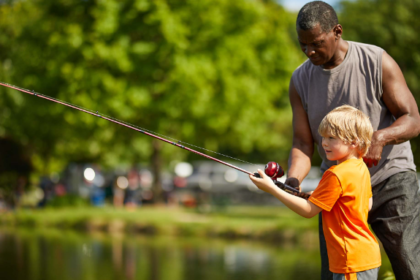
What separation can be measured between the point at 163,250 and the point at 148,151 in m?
22.3

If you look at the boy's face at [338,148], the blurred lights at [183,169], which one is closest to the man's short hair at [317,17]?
the boy's face at [338,148]

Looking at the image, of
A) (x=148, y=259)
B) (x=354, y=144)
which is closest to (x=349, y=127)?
Answer: (x=354, y=144)

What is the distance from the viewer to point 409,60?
44.4 ft

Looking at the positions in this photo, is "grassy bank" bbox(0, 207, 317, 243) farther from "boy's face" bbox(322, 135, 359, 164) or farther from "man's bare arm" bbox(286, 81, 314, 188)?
"boy's face" bbox(322, 135, 359, 164)

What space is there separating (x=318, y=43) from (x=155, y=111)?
1682 centimetres

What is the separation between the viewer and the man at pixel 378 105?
370cm

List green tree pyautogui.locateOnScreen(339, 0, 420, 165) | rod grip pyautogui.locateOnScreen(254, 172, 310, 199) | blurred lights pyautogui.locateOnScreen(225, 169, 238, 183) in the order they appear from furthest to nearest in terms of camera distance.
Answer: blurred lights pyautogui.locateOnScreen(225, 169, 238, 183)
green tree pyautogui.locateOnScreen(339, 0, 420, 165)
rod grip pyautogui.locateOnScreen(254, 172, 310, 199)

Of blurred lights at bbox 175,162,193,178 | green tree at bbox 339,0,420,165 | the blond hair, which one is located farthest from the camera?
blurred lights at bbox 175,162,193,178

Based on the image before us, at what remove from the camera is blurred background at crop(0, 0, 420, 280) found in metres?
11.8

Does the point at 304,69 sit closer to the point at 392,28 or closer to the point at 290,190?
the point at 290,190

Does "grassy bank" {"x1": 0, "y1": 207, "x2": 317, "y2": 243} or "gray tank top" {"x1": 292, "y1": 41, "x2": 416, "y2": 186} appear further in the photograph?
"grassy bank" {"x1": 0, "y1": 207, "x2": 317, "y2": 243}

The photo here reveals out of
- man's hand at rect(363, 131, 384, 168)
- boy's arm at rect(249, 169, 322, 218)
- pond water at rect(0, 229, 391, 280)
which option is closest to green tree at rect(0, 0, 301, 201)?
pond water at rect(0, 229, 391, 280)

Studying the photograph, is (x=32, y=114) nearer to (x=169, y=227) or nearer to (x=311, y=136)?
(x=169, y=227)

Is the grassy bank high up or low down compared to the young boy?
up
